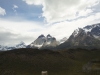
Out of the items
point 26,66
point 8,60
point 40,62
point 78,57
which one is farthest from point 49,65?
point 78,57

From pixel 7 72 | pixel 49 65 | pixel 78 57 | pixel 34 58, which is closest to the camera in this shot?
pixel 7 72

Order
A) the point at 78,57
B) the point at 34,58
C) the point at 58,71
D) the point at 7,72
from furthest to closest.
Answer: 1. the point at 78,57
2. the point at 34,58
3. the point at 58,71
4. the point at 7,72

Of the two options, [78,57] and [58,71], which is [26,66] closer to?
[58,71]

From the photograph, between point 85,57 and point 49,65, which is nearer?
point 49,65

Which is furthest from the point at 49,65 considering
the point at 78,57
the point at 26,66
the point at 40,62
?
the point at 78,57

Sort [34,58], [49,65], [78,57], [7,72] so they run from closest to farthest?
1. [7,72]
2. [49,65]
3. [34,58]
4. [78,57]

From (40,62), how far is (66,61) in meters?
17.4

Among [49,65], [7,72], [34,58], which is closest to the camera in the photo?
[7,72]

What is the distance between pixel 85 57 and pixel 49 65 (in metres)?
44.9

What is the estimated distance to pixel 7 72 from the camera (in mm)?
86500

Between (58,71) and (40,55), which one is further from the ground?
(40,55)

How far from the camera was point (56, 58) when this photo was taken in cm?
11775

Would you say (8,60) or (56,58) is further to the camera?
(56,58)

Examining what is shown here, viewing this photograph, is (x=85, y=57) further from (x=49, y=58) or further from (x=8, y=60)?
(x=8, y=60)
